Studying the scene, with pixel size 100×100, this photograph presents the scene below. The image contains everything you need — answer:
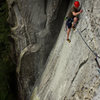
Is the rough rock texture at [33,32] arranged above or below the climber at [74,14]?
below

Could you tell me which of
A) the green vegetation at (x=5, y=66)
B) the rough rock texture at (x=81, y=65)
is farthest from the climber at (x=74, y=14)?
the green vegetation at (x=5, y=66)

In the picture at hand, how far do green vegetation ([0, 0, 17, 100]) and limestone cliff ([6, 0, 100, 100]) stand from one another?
80cm

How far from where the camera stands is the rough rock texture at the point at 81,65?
3.03 m

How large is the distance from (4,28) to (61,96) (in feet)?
17.4

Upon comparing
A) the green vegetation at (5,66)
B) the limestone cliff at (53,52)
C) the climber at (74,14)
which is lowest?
the green vegetation at (5,66)

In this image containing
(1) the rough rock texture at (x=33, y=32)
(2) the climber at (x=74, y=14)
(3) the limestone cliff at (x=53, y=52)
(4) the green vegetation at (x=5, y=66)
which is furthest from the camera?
(4) the green vegetation at (x=5, y=66)

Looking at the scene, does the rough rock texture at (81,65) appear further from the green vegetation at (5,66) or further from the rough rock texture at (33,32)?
the green vegetation at (5,66)

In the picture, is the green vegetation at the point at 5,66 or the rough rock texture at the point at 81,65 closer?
the rough rock texture at the point at 81,65

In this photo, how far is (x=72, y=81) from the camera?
3.63 meters

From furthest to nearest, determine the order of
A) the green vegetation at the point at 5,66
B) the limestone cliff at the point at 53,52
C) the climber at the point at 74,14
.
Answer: the green vegetation at the point at 5,66 → the climber at the point at 74,14 → the limestone cliff at the point at 53,52

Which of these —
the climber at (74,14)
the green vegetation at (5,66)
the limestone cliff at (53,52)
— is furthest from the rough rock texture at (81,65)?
the green vegetation at (5,66)

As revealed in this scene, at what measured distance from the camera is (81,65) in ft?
11.4

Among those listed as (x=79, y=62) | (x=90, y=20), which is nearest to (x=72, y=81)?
(x=79, y=62)

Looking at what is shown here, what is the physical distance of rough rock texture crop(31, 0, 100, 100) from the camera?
Answer: 3027 mm
